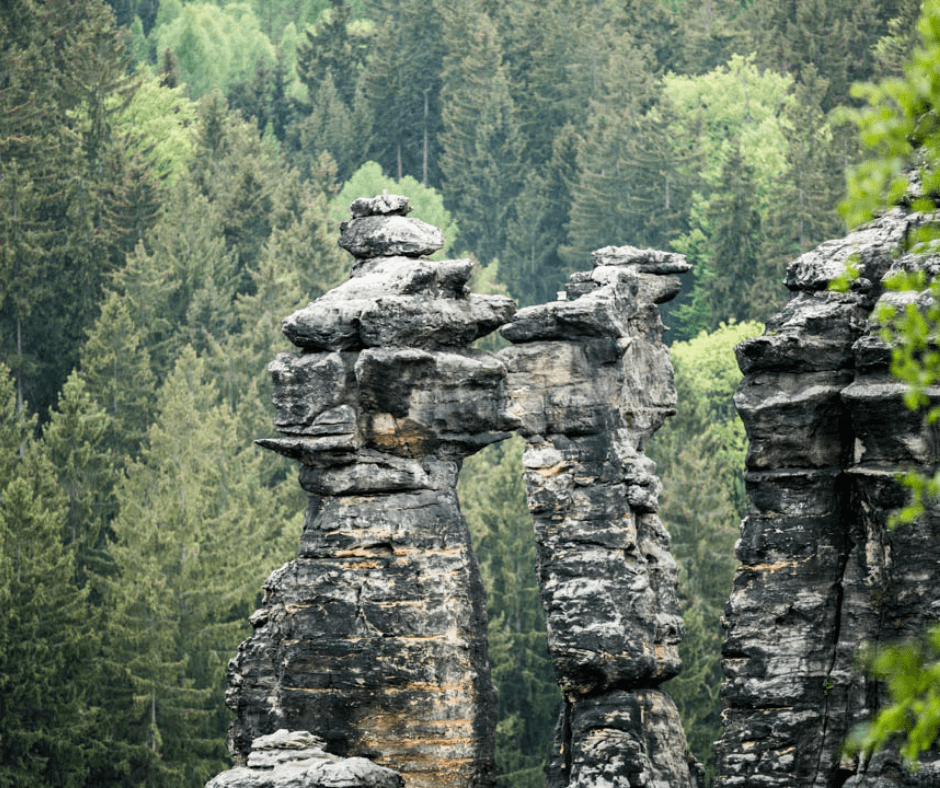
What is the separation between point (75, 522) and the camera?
76.6 m

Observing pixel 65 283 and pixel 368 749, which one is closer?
pixel 368 749

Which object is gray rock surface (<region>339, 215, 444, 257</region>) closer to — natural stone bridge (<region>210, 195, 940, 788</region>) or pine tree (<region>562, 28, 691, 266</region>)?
natural stone bridge (<region>210, 195, 940, 788</region>)

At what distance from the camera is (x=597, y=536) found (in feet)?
130

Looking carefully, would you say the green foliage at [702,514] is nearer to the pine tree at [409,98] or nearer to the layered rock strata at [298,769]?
the layered rock strata at [298,769]

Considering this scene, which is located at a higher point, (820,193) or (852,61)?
(852,61)

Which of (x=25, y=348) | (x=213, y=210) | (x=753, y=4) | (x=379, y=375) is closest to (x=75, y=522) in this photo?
(x=25, y=348)

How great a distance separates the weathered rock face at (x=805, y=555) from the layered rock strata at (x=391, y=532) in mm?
4131

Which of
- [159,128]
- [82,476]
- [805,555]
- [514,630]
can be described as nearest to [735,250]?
[514,630]

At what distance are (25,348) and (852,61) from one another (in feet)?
156

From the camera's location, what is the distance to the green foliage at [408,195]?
123 meters

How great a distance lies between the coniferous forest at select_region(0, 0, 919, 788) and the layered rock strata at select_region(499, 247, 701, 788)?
18.0 m

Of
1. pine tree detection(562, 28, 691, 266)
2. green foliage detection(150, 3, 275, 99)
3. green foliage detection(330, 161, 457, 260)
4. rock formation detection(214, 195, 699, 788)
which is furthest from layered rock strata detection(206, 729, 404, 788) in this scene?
green foliage detection(150, 3, 275, 99)

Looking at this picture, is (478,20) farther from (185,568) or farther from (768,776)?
(768,776)

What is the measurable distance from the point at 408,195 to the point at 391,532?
303 ft
